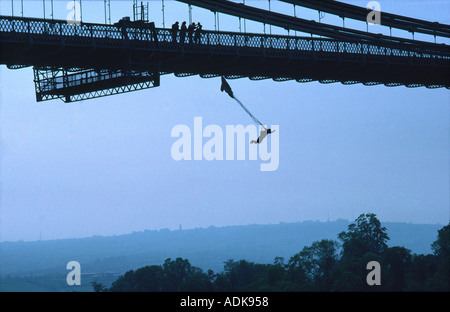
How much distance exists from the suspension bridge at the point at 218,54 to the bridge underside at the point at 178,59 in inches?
2.0

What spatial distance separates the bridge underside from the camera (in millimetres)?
37506

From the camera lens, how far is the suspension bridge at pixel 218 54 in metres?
37.4

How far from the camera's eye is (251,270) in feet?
400

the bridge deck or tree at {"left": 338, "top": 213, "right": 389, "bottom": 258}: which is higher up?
the bridge deck

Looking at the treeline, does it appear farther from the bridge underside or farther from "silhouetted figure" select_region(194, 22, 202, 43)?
"silhouetted figure" select_region(194, 22, 202, 43)

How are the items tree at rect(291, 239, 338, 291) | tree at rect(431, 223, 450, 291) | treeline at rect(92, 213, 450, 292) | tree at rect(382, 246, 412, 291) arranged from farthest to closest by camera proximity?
tree at rect(291, 239, 338, 291), tree at rect(382, 246, 412, 291), treeline at rect(92, 213, 450, 292), tree at rect(431, 223, 450, 291)

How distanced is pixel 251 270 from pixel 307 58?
79126 millimetres

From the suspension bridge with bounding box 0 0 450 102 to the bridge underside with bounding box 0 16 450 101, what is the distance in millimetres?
50

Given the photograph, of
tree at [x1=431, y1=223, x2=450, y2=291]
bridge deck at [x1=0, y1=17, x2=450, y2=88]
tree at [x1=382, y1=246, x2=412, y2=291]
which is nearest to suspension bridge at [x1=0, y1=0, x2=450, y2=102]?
bridge deck at [x1=0, y1=17, x2=450, y2=88]

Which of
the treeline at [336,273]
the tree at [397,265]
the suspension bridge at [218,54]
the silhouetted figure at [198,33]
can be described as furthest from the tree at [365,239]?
the silhouetted figure at [198,33]

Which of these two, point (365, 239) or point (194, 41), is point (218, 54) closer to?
point (194, 41)

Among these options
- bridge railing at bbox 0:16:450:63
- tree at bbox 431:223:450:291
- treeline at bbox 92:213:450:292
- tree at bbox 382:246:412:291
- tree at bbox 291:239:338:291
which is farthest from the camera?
tree at bbox 291:239:338:291
